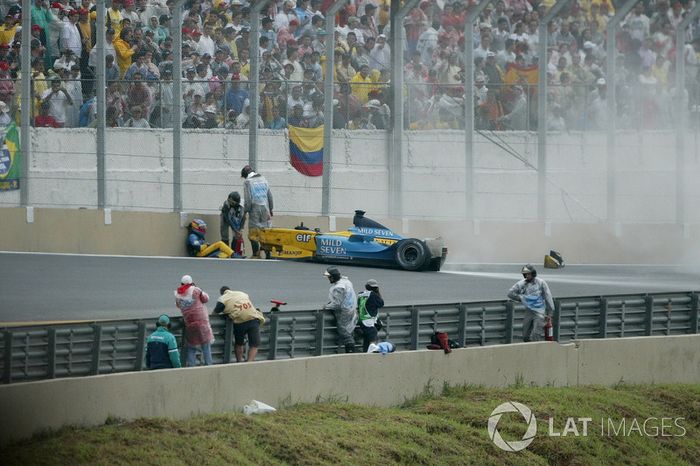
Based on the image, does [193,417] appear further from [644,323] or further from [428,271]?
[428,271]

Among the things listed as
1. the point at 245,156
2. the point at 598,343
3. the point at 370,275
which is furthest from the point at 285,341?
the point at 245,156

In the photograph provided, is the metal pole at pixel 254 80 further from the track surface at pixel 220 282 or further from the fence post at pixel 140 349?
the fence post at pixel 140 349

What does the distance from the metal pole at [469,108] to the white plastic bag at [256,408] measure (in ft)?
32.3

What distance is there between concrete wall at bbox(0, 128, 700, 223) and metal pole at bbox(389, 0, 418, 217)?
0.48 feet

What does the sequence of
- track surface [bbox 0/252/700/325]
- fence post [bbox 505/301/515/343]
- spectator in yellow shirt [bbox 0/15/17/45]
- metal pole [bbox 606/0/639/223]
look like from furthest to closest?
metal pole [bbox 606/0/639/223], spectator in yellow shirt [bbox 0/15/17/45], track surface [bbox 0/252/700/325], fence post [bbox 505/301/515/343]

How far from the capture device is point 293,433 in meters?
13.3

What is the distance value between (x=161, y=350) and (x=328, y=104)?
31.2 feet

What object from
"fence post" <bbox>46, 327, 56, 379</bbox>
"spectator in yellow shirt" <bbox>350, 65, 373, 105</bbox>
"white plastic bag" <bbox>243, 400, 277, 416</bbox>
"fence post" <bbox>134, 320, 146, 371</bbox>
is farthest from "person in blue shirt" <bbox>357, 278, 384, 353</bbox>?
"spectator in yellow shirt" <bbox>350, 65, 373, 105</bbox>

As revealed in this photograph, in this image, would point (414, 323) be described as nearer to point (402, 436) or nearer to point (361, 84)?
point (402, 436)

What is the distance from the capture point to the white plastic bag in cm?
1369

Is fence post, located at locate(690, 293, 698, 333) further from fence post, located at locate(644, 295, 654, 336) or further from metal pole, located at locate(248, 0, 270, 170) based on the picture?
metal pole, located at locate(248, 0, 270, 170)

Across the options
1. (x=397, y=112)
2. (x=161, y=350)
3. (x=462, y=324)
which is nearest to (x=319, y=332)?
(x=462, y=324)

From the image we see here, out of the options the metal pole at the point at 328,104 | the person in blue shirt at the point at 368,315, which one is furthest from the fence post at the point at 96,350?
the metal pole at the point at 328,104

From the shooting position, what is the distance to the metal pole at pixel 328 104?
22.3m
